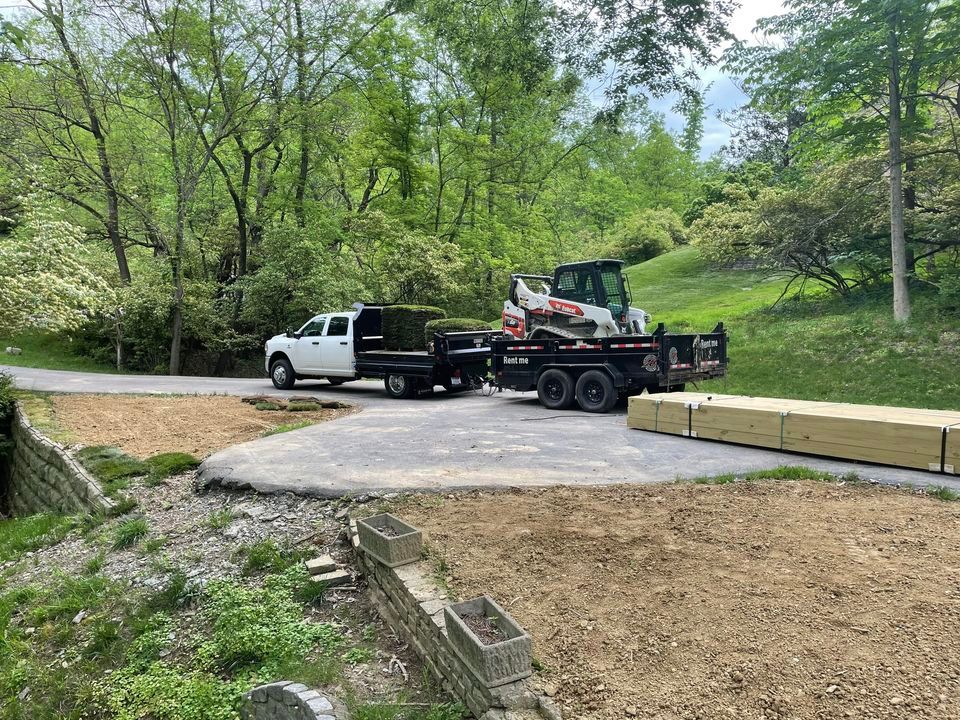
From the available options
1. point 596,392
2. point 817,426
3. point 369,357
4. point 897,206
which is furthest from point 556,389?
point 897,206

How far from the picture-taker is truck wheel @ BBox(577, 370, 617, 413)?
12000mm

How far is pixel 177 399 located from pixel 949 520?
581 inches

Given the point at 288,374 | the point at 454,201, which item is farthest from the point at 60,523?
the point at 454,201

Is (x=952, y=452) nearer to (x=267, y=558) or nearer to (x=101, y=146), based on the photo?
(x=267, y=558)

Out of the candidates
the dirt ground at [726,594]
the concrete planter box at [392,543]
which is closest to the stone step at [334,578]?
the concrete planter box at [392,543]

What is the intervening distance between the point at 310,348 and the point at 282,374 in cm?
167

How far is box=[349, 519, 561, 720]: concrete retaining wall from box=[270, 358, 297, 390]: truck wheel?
12.8m

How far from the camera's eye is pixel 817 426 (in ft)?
25.9

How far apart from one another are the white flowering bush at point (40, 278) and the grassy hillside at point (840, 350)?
49.9ft

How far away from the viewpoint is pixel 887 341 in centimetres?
1534

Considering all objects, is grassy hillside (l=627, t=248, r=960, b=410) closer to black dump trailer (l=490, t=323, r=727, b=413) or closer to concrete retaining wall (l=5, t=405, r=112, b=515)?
black dump trailer (l=490, t=323, r=727, b=413)

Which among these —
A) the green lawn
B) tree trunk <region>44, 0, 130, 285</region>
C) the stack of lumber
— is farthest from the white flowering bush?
the stack of lumber

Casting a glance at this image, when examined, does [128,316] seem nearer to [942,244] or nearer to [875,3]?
[875,3]

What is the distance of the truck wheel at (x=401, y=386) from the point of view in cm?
1529
